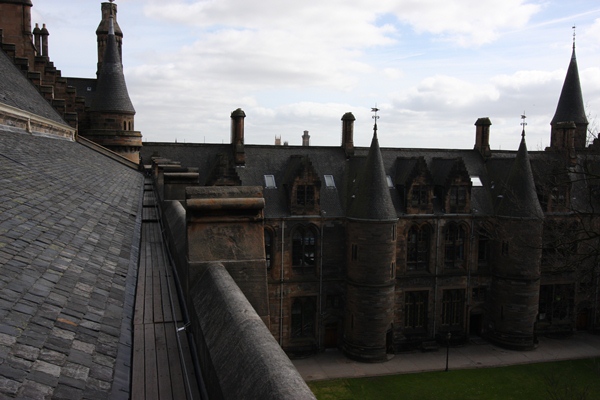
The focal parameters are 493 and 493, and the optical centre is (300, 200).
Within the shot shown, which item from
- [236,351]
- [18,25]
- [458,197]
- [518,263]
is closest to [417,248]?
[458,197]

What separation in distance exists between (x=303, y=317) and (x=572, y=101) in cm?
2998

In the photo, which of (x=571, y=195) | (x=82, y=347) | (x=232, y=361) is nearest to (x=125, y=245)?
(x=82, y=347)

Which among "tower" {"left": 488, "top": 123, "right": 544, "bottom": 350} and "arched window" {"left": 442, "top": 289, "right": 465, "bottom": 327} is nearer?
"tower" {"left": 488, "top": 123, "right": 544, "bottom": 350}

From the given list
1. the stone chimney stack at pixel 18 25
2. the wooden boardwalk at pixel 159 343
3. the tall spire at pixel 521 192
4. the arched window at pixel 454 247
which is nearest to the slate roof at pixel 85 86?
the stone chimney stack at pixel 18 25

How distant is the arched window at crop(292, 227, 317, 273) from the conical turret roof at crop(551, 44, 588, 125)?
86.5 feet

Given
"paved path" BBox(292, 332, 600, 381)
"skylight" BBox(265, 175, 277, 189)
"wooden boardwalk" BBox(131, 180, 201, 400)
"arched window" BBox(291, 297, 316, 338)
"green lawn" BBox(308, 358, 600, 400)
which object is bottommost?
"paved path" BBox(292, 332, 600, 381)

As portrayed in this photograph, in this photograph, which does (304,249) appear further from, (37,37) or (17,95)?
(37,37)

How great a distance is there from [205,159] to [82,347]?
28.3 m

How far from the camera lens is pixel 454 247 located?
96.1ft

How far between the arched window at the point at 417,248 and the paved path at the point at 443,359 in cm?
484

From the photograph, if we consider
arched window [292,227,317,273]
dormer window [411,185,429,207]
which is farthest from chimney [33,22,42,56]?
dormer window [411,185,429,207]

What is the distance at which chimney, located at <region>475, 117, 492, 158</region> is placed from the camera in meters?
34.2

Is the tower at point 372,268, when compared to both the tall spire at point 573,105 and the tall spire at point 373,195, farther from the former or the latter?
the tall spire at point 573,105

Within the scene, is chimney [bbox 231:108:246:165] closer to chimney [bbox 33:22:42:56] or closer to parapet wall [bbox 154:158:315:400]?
chimney [bbox 33:22:42:56]
